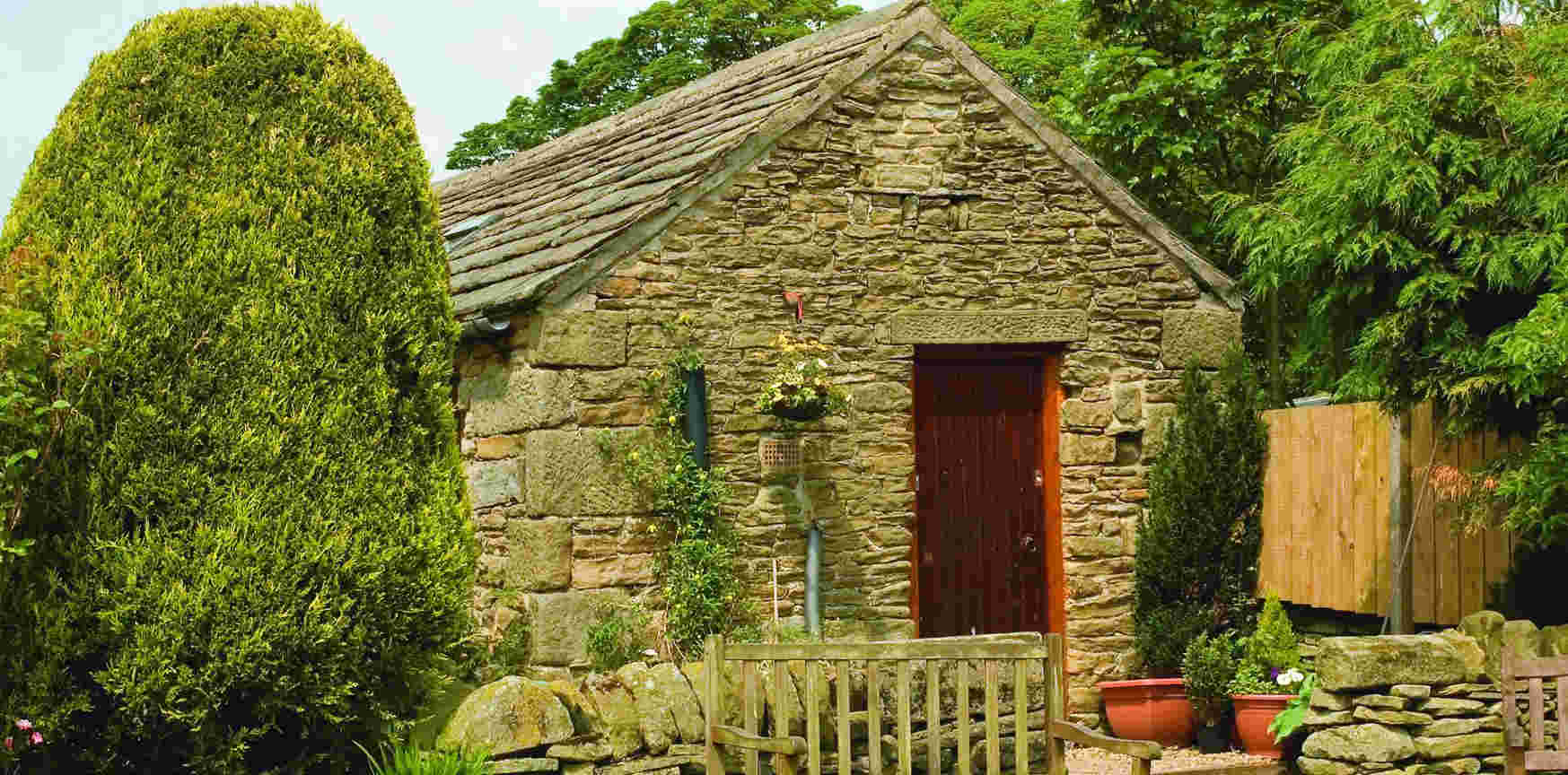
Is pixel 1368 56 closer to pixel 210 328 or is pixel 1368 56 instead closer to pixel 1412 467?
pixel 1412 467

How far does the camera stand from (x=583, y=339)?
8.88 meters

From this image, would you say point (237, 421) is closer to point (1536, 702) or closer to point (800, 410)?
point (800, 410)

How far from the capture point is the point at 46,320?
20.1 ft

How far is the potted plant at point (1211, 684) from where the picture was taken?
31.4ft

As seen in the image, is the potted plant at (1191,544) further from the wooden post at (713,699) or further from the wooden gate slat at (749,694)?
the wooden post at (713,699)

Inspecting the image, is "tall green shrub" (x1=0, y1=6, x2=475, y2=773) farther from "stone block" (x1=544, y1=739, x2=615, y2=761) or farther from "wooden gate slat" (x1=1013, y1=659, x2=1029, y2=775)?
"wooden gate slat" (x1=1013, y1=659, x2=1029, y2=775)

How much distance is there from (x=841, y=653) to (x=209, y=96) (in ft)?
10.7

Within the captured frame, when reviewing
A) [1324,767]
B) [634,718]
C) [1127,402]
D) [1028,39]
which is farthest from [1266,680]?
[1028,39]

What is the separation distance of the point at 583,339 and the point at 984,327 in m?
2.47

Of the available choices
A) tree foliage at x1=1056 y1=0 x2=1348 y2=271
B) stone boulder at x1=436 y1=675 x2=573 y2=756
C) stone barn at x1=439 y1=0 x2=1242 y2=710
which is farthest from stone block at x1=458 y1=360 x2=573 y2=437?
tree foliage at x1=1056 y1=0 x2=1348 y2=271

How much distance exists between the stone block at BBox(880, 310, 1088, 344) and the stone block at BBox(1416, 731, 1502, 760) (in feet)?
10.6

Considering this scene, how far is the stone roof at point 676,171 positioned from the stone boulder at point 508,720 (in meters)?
2.53

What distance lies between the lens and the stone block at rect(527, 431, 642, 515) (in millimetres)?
8797

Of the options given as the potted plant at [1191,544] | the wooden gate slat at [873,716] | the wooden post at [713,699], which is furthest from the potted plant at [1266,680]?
the wooden post at [713,699]
